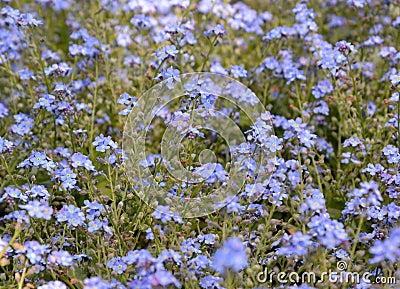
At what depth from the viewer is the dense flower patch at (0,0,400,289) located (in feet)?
10.3

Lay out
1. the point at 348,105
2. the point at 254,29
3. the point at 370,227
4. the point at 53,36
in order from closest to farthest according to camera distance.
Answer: the point at 370,227, the point at 348,105, the point at 254,29, the point at 53,36

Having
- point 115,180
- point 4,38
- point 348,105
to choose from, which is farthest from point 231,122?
point 4,38

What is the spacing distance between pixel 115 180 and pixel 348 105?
170 centimetres

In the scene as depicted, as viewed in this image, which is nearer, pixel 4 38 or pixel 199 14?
pixel 4 38

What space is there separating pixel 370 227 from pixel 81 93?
8.05ft

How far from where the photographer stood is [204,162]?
161 inches

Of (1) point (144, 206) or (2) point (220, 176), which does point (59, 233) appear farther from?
(2) point (220, 176)

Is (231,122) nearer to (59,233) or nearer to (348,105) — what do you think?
(348,105)

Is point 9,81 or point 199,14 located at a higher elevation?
point 199,14

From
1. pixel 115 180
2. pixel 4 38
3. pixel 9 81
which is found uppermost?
pixel 4 38

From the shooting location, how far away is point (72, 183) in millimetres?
3512

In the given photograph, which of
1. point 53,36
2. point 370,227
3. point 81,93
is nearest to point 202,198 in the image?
point 370,227

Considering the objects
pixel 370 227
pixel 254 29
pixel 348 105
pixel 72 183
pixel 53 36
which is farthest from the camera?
pixel 53 36

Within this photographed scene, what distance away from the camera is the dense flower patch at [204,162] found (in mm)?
3133
